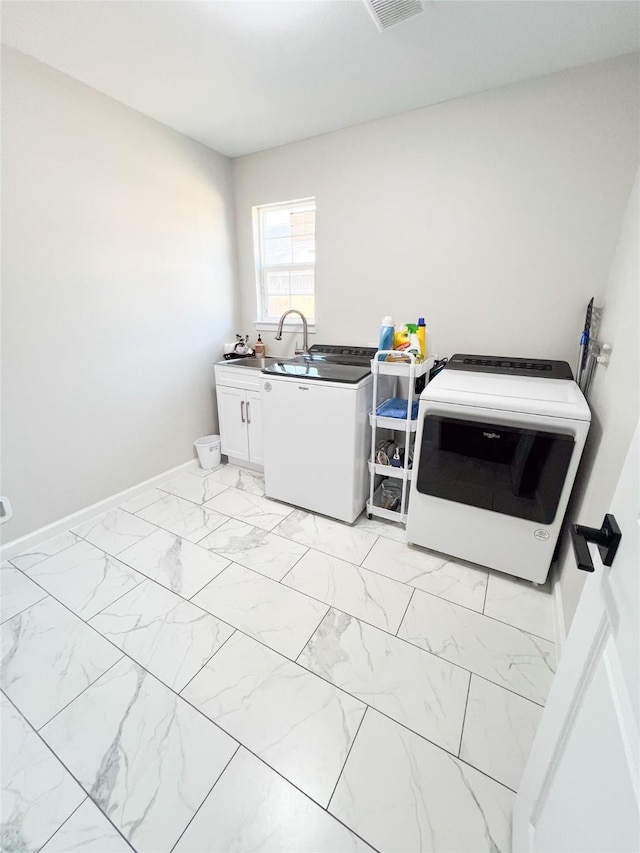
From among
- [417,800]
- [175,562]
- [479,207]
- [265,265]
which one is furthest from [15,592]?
[479,207]

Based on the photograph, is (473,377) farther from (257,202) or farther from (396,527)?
(257,202)

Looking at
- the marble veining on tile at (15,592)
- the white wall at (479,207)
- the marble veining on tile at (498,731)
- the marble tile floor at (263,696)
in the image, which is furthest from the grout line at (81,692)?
the white wall at (479,207)

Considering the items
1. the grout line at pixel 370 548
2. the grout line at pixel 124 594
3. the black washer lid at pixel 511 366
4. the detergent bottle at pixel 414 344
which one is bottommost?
the grout line at pixel 124 594

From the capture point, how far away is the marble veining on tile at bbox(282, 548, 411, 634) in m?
1.49

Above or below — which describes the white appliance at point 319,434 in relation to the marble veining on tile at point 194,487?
above

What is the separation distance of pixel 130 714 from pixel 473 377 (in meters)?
1.98

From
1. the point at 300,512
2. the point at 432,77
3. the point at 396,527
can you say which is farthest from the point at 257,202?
the point at 396,527

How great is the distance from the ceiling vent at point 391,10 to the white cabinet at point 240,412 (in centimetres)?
178

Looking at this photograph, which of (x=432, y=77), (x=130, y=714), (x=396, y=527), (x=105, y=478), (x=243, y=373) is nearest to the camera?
A: (x=130, y=714)

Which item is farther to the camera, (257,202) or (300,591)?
(257,202)

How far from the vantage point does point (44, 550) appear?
6.15ft

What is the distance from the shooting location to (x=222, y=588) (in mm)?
1627

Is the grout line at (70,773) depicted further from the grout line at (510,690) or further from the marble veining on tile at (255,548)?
the grout line at (510,690)

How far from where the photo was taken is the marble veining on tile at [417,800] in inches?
34.4
